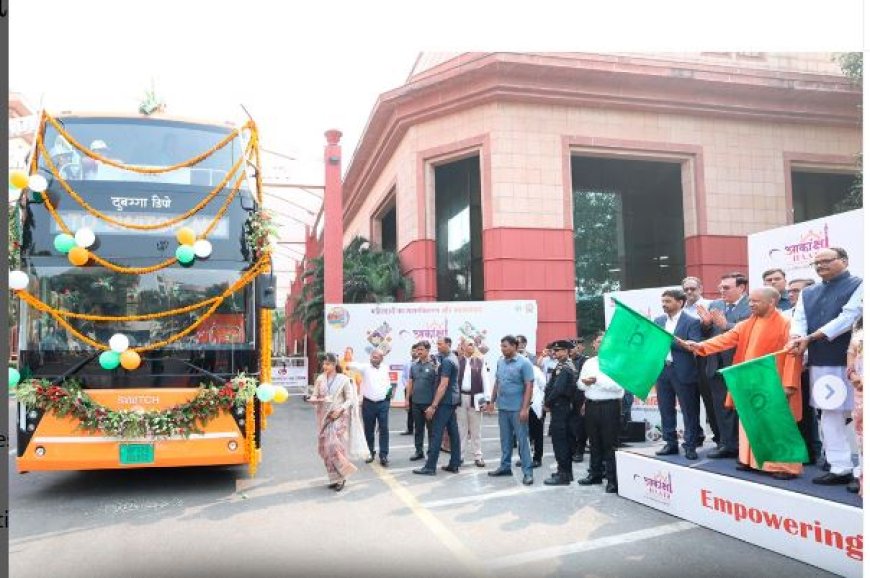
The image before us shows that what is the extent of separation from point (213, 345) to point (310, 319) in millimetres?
11893

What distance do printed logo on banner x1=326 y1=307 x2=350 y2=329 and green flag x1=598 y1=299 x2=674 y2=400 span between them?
9641 mm

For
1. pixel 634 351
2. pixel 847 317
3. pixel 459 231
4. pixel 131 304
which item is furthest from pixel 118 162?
pixel 459 231

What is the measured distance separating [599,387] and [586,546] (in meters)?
2.19

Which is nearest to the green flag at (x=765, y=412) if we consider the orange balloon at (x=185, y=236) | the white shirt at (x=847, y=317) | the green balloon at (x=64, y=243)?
the white shirt at (x=847, y=317)

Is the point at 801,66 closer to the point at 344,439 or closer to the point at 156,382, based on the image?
the point at 344,439

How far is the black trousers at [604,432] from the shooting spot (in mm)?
6771

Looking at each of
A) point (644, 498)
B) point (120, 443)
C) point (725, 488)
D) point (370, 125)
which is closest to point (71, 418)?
point (120, 443)

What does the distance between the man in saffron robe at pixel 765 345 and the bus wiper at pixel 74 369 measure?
5457mm

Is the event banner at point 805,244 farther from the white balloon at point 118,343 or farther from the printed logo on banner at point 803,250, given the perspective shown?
the white balloon at point 118,343

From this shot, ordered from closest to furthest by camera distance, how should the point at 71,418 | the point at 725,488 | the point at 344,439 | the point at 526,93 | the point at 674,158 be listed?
the point at 725,488 → the point at 71,418 → the point at 344,439 → the point at 526,93 → the point at 674,158

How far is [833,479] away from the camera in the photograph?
16.2 feet

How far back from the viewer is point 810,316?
530 cm

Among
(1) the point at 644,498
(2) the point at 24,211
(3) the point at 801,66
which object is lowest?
(1) the point at 644,498

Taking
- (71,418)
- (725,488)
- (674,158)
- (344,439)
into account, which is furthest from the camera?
(674,158)
